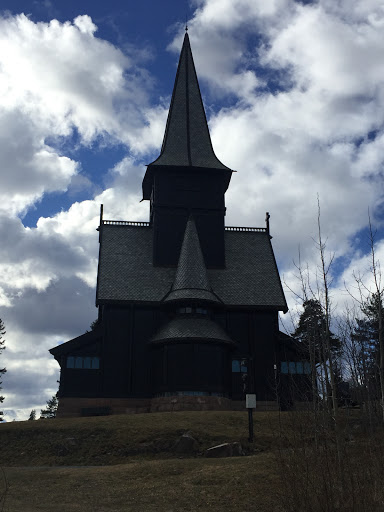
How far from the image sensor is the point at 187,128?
50594 mm

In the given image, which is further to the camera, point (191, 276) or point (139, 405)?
point (191, 276)

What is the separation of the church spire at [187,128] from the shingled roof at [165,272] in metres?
6.18

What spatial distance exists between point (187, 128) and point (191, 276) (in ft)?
48.9

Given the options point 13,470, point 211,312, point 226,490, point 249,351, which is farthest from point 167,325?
point 226,490

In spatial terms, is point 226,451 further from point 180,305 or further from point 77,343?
point 77,343

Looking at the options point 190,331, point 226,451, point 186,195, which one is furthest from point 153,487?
point 186,195

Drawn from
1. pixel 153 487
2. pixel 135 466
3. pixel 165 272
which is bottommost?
pixel 153 487

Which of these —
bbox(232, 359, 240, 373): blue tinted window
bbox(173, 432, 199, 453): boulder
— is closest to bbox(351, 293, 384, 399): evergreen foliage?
bbox(173, 432, 199, 453): boulder

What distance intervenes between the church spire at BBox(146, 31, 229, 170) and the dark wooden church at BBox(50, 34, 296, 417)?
119 mm

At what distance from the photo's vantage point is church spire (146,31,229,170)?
48250mm

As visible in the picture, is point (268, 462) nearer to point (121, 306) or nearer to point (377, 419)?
point (377, 419)

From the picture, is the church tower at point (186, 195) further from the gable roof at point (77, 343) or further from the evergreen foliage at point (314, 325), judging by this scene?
the evergreen foliage at point (314, 325)

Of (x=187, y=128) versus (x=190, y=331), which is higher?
(x=187, y=128)

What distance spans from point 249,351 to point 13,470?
22.3 meters
